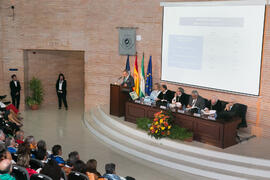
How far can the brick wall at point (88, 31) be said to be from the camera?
12.4 meters

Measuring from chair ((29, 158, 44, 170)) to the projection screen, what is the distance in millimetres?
5973

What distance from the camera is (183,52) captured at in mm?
11422

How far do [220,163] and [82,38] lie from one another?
7.65 m

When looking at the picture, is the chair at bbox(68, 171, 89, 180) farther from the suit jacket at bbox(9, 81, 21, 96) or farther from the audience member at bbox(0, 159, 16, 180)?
the suit jacket at bbox(9, 81, 21, 96)

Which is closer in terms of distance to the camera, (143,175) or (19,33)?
(143,175)

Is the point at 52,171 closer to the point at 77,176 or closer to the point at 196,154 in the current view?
the point at 77,176

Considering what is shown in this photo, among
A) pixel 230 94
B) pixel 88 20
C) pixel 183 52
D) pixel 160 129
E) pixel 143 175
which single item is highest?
pixel 88 20

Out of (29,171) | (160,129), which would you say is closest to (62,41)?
(160,129)

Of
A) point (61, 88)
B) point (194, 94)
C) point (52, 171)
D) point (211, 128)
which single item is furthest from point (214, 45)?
point (52, 171)

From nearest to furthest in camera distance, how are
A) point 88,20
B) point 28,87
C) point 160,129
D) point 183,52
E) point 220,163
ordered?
point 220,163, point 160,129, point 183,52, point 88,20, point 28,87

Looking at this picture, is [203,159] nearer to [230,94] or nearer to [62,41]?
[230,94]

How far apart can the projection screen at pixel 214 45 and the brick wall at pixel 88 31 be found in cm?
54

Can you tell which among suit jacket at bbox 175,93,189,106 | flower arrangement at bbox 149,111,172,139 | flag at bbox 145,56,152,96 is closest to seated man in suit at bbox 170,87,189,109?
suit jacket at bbox 175,93,189,106

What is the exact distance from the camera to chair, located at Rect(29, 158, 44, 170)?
6.23 metres
